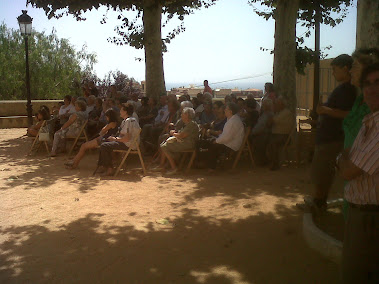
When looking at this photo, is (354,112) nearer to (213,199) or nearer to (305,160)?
(213,199)

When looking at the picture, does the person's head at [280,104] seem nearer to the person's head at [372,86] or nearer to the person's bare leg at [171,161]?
the person's bare leg at [171,161]

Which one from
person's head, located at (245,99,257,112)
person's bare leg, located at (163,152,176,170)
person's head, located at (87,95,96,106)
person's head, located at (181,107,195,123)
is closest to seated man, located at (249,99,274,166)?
person's head, located at (245,99,257,112)

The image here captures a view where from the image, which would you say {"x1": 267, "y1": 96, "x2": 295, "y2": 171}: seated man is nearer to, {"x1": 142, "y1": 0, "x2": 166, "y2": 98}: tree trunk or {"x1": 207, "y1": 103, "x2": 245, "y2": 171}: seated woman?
{"x1": 207, "y1": 103, "x2": 245, "y2": 171}: seated woman

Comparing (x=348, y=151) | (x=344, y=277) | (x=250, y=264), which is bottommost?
(x=250, y=264)

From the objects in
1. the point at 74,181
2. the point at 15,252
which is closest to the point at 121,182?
Answer: the point at 74,181

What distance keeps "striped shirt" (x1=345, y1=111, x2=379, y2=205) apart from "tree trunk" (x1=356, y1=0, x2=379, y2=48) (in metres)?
3.35

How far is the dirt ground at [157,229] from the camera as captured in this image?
4414 millimetres

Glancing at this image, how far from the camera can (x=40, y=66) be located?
92.3 ft

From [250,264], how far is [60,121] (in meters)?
9.12

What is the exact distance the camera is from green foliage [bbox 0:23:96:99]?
2634cm

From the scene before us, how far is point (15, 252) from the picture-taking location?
16.4 ft

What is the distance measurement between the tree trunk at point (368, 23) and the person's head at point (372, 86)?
125 inches

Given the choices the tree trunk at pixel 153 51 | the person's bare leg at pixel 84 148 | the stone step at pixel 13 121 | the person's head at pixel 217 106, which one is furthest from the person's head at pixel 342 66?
the stone step at pixel 13 121

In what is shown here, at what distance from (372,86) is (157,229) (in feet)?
12.0
